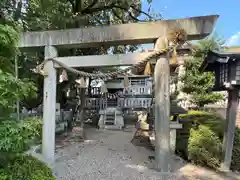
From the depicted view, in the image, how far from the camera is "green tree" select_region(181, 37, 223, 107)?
38.3ft

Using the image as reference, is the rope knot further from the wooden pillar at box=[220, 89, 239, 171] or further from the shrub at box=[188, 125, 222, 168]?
the shrub at box=[188, 125, 222, 168]

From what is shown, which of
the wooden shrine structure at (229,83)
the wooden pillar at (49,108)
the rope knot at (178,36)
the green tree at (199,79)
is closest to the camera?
the rope knot at (178,36)

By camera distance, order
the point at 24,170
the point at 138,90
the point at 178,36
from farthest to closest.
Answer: the point at 138,90 < the point at 178,36 < the point at 24,170

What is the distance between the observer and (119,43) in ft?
16.9

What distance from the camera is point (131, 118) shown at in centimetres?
1507

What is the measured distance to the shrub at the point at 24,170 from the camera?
8.83 feet

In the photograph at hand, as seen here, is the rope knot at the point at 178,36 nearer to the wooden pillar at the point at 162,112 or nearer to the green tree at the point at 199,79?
the wooden pillar at the point at 162,112

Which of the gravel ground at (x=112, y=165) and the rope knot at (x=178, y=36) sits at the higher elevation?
the rope knot at (x=178, y=36)

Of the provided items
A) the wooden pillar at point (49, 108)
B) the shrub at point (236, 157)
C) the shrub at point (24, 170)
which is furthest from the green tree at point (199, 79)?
the shrub at point (24, 170)

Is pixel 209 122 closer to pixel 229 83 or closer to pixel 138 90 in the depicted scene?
pixel 229 83

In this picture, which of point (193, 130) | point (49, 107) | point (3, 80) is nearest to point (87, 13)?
point (49, 107)

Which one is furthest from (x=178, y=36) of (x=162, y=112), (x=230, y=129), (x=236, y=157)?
(x=236, y=157)

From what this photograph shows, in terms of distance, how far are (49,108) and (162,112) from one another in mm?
2569

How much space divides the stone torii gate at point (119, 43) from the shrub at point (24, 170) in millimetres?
2312
